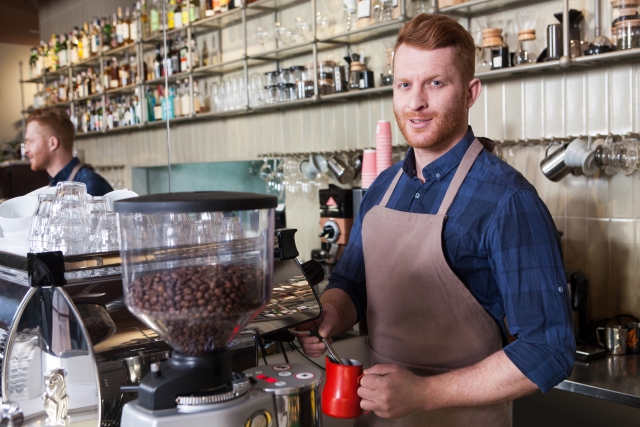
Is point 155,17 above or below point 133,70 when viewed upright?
above

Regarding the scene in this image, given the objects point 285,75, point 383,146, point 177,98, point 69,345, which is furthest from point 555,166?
point 177,98

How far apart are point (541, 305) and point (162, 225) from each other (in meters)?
0.66

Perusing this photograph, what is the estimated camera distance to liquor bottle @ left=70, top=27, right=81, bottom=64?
13.2ft

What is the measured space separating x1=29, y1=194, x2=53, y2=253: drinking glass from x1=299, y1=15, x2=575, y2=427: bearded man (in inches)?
19.8

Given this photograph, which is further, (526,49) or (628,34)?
(526,49)

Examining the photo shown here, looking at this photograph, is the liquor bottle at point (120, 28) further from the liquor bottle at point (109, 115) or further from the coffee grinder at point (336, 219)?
→ the coffee grinder at point (336, 219)

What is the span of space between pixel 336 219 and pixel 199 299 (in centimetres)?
233

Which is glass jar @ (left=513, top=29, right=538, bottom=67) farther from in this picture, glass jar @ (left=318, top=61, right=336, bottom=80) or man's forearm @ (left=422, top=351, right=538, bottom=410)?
man's forearm @ (left=422, top=351, right=538, bottom=410)

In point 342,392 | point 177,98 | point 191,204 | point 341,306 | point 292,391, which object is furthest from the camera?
point 177,98

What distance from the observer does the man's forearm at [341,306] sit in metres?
1.41

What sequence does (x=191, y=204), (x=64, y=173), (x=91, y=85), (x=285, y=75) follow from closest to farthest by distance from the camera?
(x=191, y=204) → (x=64, y=173) → (x=285, y=75) → (x=91, y=85)

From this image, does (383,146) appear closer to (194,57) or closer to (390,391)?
(194,57)

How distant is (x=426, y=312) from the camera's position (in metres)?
1.33

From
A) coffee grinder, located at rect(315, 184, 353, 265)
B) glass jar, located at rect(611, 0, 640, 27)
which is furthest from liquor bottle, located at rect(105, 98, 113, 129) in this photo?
glass jar, located at rect(611, 0, 640, 27)
